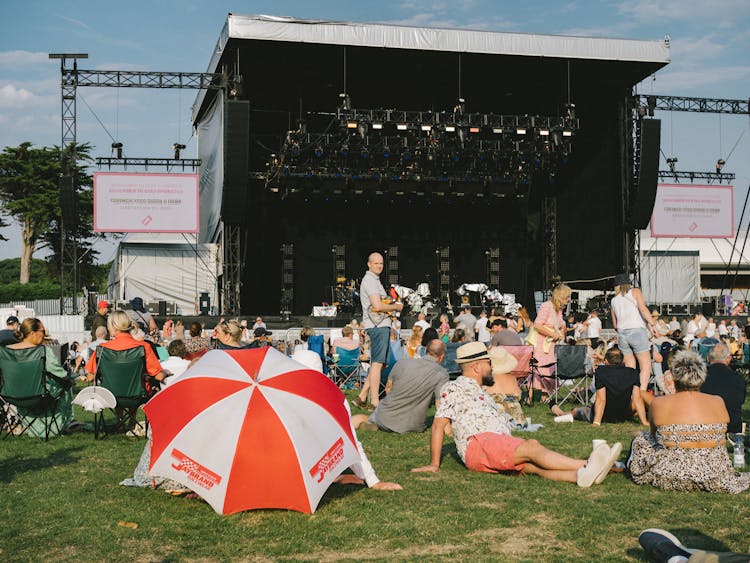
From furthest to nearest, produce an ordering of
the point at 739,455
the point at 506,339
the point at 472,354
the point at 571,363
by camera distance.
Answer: the point at 506,339 < the point at 571,363 < the point at 739,455 < the point at 472,354

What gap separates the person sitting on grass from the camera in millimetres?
8422

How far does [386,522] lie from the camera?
4.52 m

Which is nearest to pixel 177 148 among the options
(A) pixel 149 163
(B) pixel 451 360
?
(A) pixel 149 163

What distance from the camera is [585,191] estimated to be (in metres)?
24.8

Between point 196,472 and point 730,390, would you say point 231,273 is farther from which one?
point 196,472

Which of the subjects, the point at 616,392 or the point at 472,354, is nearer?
the point at 472,354

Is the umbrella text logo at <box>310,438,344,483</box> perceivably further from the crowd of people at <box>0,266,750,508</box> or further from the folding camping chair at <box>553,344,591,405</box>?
the folding camping chair at <box>553,344,591,405</box>

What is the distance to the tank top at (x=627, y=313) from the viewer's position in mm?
9156

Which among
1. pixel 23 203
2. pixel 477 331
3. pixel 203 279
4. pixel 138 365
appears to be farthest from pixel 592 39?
pixel 23 203

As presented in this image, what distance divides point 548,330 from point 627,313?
3.03 ft

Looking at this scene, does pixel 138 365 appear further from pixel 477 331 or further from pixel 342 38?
pixel 342 38

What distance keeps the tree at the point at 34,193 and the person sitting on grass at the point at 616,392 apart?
3611 cm

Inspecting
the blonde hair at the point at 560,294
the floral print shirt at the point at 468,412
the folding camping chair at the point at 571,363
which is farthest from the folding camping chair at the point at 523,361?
the floral print shirt at the point at 468,412

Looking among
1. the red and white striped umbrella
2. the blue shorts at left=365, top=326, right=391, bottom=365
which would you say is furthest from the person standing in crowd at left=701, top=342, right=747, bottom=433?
the red and white striped umbrella
